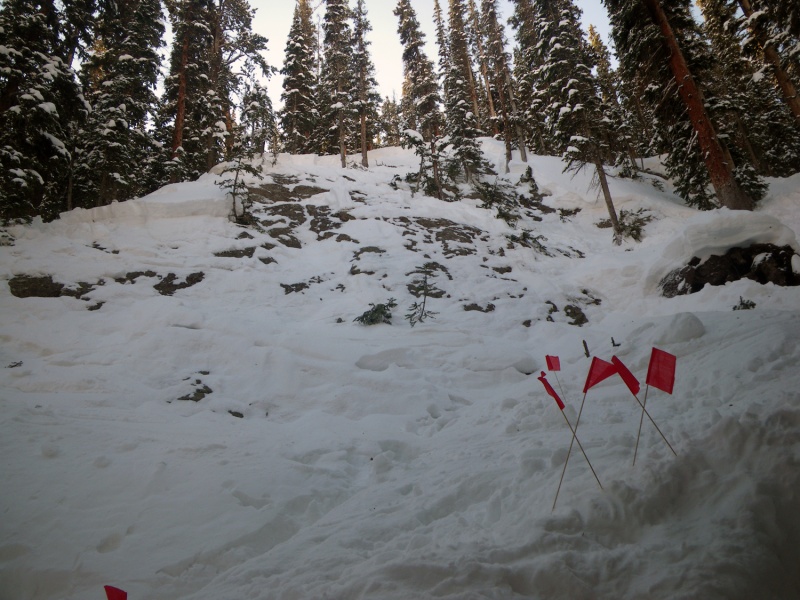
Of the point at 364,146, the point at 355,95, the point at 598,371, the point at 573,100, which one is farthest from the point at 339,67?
the point at 598,371

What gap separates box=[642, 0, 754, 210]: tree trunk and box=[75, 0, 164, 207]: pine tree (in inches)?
770

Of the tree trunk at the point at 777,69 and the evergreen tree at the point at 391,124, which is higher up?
the evergreen tree at the point at 391,124

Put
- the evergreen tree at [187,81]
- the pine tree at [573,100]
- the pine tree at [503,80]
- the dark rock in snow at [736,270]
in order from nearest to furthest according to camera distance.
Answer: the dark rock in snow at [736,270] < the pine tree at [573,100] < the evergreen tree at [187,81] < the pine tree at [503,80]

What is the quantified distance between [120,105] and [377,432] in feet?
56.8

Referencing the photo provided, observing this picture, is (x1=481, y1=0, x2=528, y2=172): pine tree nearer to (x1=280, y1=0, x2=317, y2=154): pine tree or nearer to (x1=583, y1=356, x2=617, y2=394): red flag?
(x1=280, y1=0, x2=317, y2=154): pine tree

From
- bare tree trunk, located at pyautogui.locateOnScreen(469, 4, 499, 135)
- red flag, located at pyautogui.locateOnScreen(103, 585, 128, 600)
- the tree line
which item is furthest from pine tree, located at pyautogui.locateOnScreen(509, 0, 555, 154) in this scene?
red flag, located at pyautogui.locateOnScreen(103, 585, 128, 600)

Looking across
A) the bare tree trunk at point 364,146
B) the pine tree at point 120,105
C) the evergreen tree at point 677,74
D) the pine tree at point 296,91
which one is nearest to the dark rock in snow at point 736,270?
the evergreen tree at point 677,74

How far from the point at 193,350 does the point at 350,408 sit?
363 centimetres

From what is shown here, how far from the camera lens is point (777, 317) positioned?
5660 mm

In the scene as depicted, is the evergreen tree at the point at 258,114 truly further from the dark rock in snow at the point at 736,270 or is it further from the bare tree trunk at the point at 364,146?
the dark rock in snow at the point at 736,270

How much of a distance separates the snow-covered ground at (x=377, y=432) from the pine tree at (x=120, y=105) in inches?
140

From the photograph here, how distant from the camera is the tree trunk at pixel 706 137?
11305 mm

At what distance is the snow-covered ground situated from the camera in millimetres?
2408

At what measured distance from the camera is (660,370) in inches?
123
